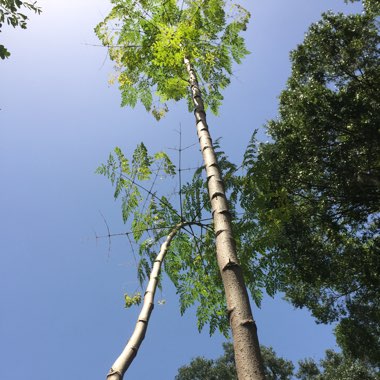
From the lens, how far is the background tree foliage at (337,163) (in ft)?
36.9

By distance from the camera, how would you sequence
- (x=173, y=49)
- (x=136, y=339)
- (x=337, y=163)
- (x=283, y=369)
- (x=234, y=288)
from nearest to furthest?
(x=136, y=339) < (x=234, y=288) < (x=173, y=49) < (x=337, y=163) < (x=283, y=369)

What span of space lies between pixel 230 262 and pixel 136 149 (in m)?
2.10

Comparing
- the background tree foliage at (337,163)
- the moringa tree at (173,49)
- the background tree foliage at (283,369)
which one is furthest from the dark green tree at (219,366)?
the moringa tree at (173,49)

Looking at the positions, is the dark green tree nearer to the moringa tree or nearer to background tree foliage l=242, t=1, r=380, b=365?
background tree foliage l=242, t=1, r=380, b=365

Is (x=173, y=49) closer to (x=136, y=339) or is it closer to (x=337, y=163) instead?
(x=136, y=339)

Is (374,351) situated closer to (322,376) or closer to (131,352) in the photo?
(131,352)

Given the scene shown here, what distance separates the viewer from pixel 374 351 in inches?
494

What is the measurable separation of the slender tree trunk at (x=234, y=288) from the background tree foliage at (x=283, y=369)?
77.7 ft

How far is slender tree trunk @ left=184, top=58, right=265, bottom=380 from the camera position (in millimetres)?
1998

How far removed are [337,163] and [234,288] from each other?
1010cm

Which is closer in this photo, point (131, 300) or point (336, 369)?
point (131, 300)

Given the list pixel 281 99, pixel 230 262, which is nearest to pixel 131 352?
pixel 230 262

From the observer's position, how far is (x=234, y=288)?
2.47 m

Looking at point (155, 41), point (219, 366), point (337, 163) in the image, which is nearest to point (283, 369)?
point (219, 366)
